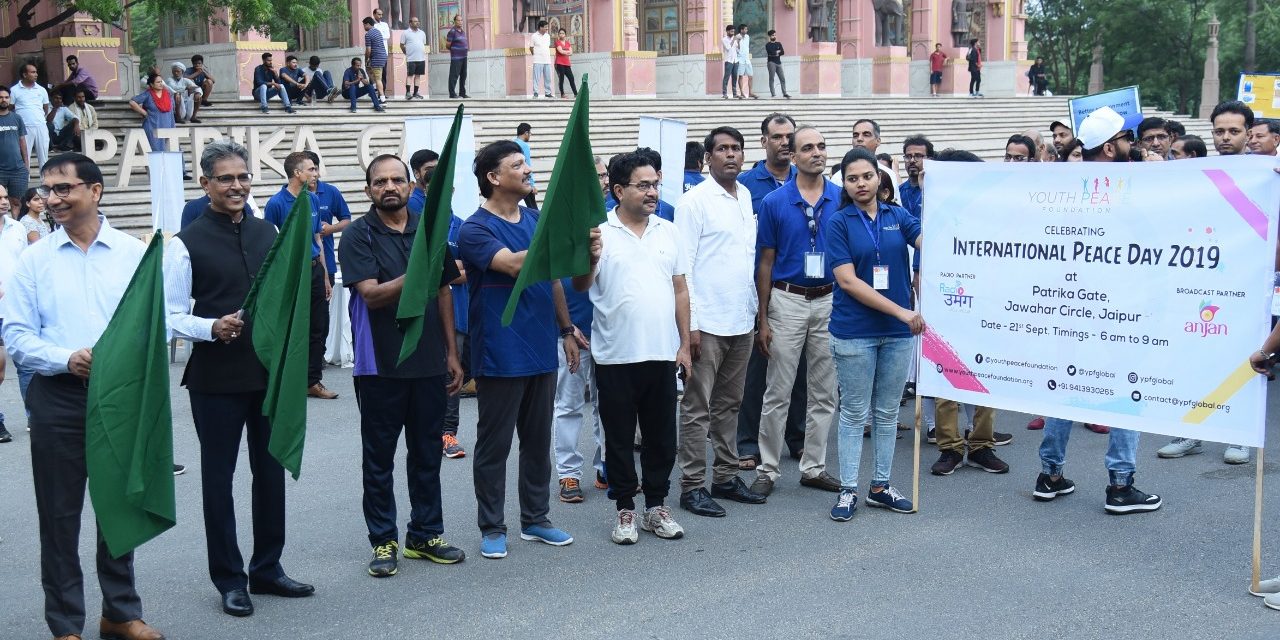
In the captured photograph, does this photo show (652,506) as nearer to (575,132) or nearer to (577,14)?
(575,132)

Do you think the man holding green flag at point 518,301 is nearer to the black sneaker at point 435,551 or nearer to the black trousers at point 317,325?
the black sneaker at point 435,551

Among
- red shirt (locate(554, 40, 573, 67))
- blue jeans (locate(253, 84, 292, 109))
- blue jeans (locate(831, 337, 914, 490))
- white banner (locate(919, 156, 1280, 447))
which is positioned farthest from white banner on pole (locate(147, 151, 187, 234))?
red shirt (locate(554, 40, 573, 67))

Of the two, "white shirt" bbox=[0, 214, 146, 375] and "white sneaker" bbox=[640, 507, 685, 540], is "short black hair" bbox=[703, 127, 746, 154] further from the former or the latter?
"white shirt" bbox=[0, 214, 146, 375]

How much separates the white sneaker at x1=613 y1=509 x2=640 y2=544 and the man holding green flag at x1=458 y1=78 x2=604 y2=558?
0.80 feet

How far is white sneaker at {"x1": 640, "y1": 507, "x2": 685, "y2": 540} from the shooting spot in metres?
6.21

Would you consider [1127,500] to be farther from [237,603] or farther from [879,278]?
[237,603]

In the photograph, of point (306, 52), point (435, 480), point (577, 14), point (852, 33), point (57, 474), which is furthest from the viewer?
point (852, 33)

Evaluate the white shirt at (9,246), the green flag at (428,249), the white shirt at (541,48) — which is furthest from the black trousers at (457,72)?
the green flag at (428,249)

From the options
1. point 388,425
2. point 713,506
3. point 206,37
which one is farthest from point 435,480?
point 206,37

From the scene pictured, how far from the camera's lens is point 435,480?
19.2ft

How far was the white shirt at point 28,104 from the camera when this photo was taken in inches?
704

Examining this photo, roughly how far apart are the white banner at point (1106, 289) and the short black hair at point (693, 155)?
3.53 meters

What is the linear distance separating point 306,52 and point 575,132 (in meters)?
27.2

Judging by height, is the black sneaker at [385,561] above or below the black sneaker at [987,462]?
above
